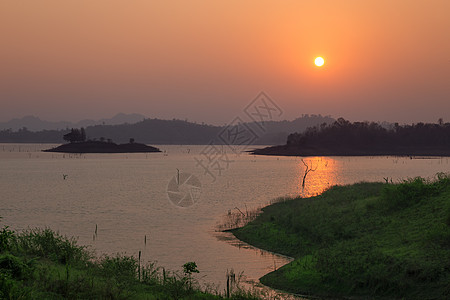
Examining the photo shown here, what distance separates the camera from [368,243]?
2931cm

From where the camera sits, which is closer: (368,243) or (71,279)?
(71,279)

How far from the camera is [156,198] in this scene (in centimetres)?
8338

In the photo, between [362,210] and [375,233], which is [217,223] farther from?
[375,233]

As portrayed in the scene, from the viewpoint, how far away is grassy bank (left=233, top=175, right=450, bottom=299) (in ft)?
76.7

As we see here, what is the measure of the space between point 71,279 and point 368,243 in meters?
18.0

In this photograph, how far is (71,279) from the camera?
21.3m

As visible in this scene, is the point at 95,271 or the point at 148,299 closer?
the point at 148,299

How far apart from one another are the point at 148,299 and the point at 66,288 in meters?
3.50

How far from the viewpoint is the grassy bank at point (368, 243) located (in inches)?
920

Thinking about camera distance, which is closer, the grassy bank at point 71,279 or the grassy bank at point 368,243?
the grassy bank at point 71,279

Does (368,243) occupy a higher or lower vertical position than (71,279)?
higher

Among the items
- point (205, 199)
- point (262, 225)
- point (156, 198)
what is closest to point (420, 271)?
point (262, 225)

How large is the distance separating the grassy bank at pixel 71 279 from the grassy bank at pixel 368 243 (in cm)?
527

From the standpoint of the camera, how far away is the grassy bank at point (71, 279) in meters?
19.2
